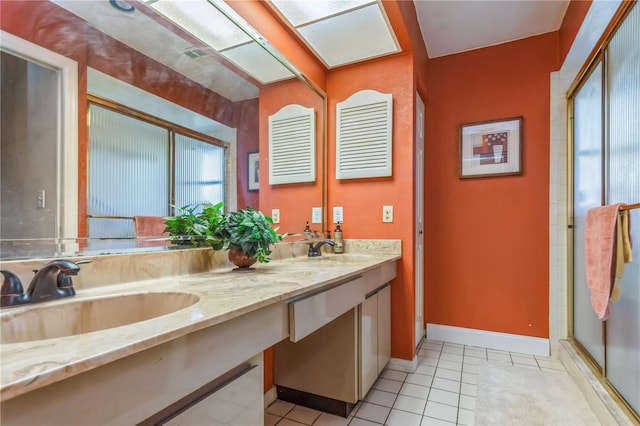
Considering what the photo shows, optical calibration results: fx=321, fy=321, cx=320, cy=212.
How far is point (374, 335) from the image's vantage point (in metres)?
1.90

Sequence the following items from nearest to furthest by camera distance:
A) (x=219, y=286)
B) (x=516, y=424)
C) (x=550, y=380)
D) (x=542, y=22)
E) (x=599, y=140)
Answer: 1. (x=219, y=286)
2. (x=516, y=424)
3. (x=599, y=140)
4. (x=550, y=380)
5. (x=542, y=22)

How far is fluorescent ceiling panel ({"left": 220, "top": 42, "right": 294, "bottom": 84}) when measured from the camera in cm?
170

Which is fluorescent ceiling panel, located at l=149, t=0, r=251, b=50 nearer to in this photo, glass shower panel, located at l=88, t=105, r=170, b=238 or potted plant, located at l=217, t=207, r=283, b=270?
glass shower panel, located at l=88, t=105, r=170, b=238

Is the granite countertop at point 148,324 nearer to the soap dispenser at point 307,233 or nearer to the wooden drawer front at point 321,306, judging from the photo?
the wooden drawer front at point 321,306

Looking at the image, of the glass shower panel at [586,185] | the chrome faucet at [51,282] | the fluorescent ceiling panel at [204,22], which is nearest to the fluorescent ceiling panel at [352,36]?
the fluorescent ceiling panel at [204,22]

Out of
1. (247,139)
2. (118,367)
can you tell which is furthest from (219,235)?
(118,367)

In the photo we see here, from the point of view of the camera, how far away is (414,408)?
1748 mm

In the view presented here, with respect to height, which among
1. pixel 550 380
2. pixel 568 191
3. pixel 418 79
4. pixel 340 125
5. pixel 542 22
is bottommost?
pixel 550 380

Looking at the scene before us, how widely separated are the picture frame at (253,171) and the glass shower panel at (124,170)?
55cm

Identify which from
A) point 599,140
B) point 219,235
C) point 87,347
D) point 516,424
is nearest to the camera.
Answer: point 87,347

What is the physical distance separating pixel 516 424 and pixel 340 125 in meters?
2.09

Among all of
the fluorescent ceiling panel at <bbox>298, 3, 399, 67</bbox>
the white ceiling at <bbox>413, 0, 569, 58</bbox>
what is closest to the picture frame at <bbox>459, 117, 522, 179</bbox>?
the white ceiling at <bbox>413, 0, 569, 58</bbox>

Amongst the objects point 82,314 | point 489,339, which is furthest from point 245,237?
→ point 489,339

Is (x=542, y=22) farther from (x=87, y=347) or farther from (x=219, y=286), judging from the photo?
(x=87, y=347)
